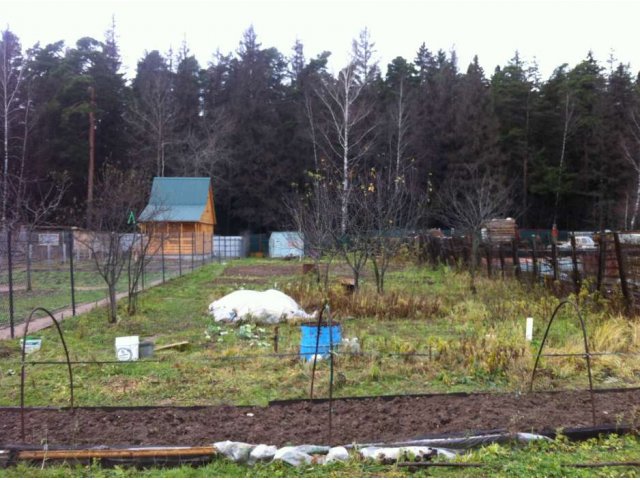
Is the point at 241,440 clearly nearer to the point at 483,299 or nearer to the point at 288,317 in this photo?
the point at 288,317

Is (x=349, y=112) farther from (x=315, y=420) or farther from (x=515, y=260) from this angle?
(x=315, y=420)

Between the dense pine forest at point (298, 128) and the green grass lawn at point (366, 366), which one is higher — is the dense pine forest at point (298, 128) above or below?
above

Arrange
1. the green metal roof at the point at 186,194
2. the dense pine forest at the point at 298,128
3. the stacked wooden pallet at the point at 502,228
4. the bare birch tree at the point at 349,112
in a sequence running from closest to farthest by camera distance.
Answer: the stacked wooden pallet at the point at 502,228
the bare birch tree at the point at 349,112
the green metal roof at the point at 186,194
the dense pine forest at the point at 298,128

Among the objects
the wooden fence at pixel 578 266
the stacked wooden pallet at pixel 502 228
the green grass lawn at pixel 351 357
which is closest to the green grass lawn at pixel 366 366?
the green grass lawn at pixel 351 357

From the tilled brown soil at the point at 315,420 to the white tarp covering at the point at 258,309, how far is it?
5160mm

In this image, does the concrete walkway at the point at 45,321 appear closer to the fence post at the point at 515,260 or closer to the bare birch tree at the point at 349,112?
the fence post at the point at 515,260

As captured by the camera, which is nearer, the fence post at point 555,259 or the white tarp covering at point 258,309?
the white tarp covering at point 258,309

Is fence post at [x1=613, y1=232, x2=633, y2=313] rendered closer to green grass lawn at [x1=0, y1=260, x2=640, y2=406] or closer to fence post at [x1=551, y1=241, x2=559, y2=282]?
green grass lawn at [x1=0, y1=260, x2=640, y2=406]

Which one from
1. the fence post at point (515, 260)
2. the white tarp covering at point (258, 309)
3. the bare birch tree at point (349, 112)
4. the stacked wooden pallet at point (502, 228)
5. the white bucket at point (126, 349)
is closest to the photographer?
the white bucket at point (126, 349)

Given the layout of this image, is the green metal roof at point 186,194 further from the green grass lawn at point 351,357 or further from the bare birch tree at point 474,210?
the green grass lawn at point 351,357

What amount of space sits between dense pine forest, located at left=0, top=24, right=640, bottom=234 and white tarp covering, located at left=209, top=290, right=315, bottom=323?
28.4 metres

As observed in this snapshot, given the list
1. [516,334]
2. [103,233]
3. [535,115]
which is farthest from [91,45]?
[516,334]

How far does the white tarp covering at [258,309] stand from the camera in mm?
10195

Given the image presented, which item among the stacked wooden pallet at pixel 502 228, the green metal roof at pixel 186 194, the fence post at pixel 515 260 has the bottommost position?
the fence post at pixel 515 260
